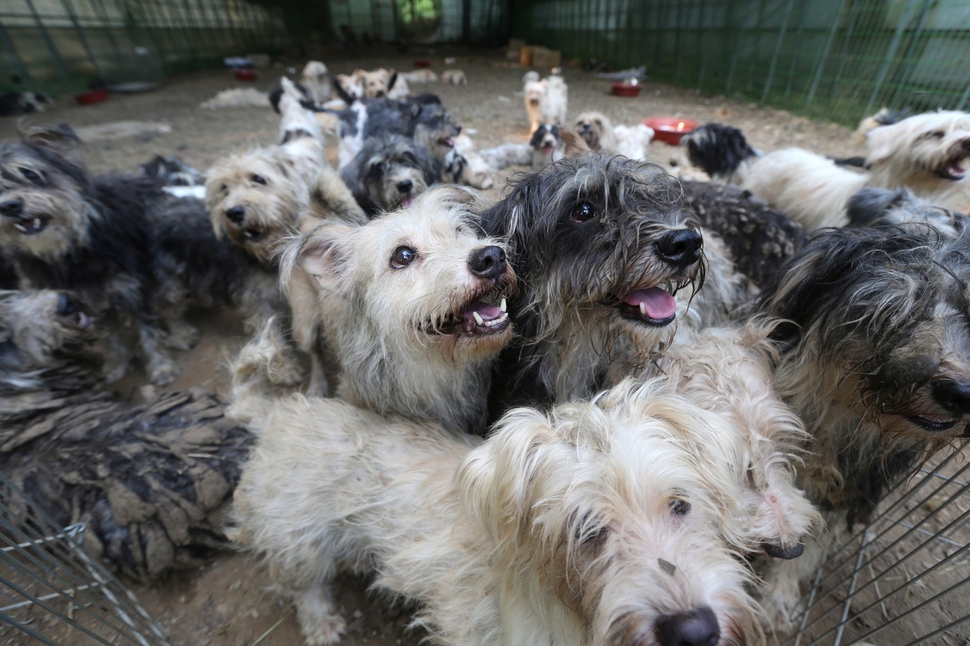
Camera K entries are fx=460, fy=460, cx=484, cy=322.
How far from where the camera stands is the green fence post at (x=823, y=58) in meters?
10.7

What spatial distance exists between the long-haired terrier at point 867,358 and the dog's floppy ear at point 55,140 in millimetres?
6071

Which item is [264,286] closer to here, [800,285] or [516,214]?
[516,214]

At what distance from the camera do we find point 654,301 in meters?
2.41

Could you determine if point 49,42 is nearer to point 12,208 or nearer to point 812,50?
point 12,208

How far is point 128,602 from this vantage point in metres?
2.79

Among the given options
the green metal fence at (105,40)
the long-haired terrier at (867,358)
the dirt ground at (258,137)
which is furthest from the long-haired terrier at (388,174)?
the green metal fence at (105,40)

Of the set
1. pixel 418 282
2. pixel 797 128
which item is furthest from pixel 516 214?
pixel 797 128

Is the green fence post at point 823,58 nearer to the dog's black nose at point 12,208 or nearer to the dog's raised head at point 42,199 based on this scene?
the dog's raised head at point 42,199

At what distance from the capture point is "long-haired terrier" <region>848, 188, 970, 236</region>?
8.46 feet

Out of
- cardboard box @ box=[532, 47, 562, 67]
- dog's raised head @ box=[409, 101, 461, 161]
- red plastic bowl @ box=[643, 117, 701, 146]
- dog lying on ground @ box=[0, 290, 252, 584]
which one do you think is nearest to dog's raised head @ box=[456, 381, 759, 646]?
dog lying on ground @ box=[0, 290, 252, 584]

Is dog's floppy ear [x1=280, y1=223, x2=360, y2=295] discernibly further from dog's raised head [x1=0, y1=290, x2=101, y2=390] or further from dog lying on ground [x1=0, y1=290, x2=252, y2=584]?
dog's raised head [x1=0, y1=290, x2=101, y2=390]

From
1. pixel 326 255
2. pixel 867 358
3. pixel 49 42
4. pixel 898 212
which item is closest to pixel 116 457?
pixel 326 255

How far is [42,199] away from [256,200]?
5.70 feet

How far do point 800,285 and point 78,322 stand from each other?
→ 17.3 ft
